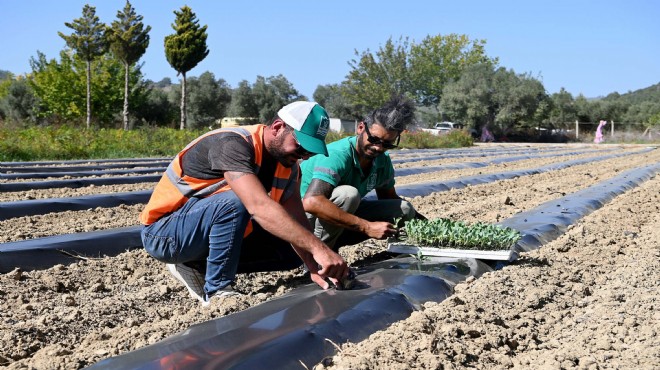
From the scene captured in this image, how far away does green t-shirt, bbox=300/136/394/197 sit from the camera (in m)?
3.65

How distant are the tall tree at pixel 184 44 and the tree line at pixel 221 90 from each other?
38 millimetres

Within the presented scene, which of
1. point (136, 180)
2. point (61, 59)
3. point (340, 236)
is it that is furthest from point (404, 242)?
point (61, 59)

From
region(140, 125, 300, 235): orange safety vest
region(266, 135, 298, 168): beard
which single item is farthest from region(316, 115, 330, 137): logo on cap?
region(140, 125, 300, 235): orange safety vest

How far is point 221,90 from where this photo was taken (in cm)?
4119

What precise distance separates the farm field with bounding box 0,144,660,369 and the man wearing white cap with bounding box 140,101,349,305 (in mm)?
216

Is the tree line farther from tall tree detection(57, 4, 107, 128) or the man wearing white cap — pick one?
the man wearing white cap

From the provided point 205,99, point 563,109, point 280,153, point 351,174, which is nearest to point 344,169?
point 351,174

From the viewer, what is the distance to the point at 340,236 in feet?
13.4

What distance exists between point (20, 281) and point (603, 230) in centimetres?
431

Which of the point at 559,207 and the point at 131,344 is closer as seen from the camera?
the point at 131,344

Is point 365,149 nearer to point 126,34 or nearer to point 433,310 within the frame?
point 433,310

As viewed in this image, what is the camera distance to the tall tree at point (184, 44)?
25.0 m

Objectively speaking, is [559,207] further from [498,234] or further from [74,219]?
[74,219]

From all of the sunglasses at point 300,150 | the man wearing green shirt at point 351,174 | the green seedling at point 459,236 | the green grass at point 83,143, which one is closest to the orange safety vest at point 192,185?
the sunglasses at point 300,150
